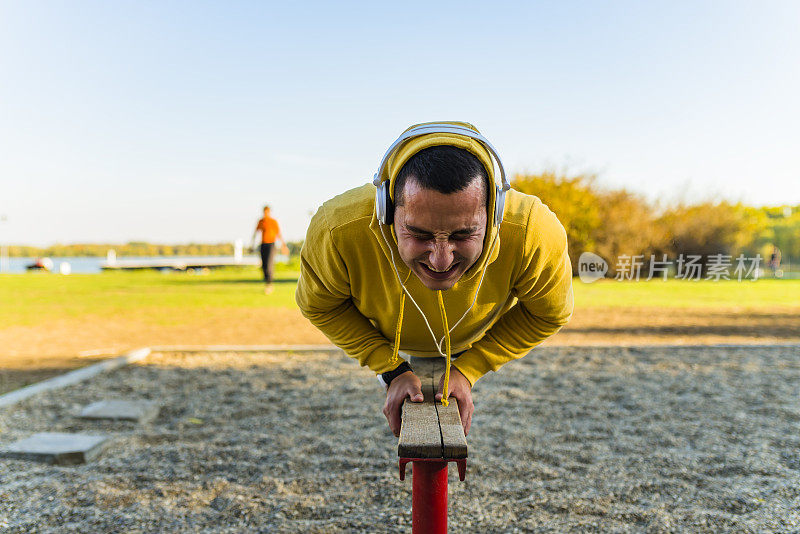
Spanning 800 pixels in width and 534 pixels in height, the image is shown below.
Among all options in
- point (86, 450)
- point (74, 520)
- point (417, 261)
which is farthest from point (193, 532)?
point (417, 261)

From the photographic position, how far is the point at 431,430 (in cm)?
172

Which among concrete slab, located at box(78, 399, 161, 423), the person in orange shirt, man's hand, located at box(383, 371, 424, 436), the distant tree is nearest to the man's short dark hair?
man's hand, located at box(383, 371, 424, 436)

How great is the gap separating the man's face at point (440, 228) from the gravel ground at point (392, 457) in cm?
178

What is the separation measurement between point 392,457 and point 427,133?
2616mm

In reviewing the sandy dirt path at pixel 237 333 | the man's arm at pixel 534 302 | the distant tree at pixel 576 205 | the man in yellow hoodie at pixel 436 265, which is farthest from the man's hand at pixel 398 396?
the distant tree at pixel 576 205

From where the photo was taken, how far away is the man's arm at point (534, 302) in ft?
6.06

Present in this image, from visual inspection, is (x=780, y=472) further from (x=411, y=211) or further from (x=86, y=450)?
(x=86, y=450)

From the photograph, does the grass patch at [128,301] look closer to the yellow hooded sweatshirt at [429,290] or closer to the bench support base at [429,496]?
the yellow hooded sweatshirt at [429,290]

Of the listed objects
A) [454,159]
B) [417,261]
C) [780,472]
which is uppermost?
[454,159]

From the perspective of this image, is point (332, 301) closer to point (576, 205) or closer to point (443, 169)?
point (443, 169)

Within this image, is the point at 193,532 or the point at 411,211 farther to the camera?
the point at 193,532

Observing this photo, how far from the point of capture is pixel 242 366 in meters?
6.14

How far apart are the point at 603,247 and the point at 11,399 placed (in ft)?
61.3

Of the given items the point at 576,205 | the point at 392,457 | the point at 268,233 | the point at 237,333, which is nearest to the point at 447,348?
the point at 392,457
